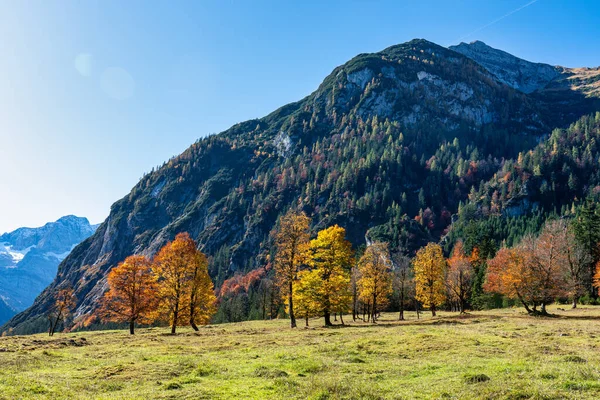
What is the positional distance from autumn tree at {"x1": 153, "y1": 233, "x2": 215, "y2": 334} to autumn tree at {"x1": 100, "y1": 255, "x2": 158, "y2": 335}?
310 centimetres

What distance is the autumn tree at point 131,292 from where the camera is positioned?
2281 inches

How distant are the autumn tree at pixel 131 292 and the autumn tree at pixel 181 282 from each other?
122 inches

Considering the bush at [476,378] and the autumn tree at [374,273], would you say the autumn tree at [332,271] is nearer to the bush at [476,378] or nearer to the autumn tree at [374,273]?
the autumn tree at [374,273]

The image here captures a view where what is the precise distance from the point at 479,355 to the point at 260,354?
51.8 ft

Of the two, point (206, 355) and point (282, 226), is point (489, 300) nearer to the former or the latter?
point (282, 226)

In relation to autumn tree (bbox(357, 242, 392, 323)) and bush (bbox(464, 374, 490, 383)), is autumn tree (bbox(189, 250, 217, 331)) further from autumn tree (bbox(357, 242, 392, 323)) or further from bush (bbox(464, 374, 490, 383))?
bush (bbox(464, 374, 490, 383))

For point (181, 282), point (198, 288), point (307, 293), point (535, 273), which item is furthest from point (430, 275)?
point (181, 282)

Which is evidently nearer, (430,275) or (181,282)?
(181,282)

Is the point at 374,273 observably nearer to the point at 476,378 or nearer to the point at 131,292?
the point at 131,292

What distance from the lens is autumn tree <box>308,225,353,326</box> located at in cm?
5003

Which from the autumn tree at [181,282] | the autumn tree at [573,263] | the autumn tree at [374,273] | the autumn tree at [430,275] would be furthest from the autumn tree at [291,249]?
the autumn tree at [573,263]

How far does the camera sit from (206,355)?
2808 centimetres

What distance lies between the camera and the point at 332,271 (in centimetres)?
5153

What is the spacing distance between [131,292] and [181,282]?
9.60m
